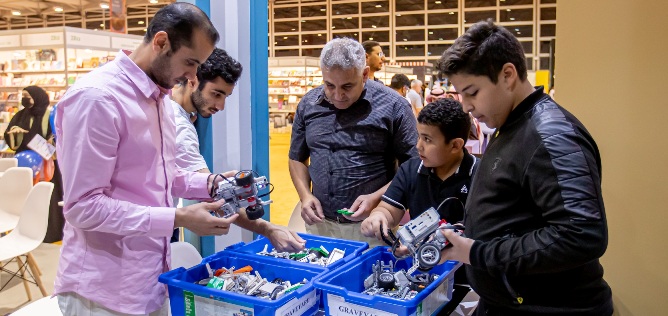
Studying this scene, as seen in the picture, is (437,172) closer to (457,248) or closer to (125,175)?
(457,248)

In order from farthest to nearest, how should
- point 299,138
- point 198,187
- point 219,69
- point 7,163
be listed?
point 7,163 < point 299,138 < point 219,69 < point 198,187

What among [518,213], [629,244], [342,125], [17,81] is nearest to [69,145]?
[518,213]

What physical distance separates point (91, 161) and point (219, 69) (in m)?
0.99

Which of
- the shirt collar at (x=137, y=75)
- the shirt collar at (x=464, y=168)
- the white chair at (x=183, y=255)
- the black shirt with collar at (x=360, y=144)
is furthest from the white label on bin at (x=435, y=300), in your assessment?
the white chair at (x=183, y=255)

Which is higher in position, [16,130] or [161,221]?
[16,130]

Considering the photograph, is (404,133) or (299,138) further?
(299,138)

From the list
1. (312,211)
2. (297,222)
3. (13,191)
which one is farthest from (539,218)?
(13,191)

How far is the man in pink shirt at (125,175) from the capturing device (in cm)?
141

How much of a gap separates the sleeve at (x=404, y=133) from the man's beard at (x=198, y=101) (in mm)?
884

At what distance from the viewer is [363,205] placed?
2.33 m

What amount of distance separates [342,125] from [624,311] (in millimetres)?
2090

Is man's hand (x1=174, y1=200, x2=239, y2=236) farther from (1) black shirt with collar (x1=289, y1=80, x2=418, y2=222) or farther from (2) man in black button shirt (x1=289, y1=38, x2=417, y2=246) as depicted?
(1) black shirt with collar (x1=289, y1=80, x2=418, y2=222)

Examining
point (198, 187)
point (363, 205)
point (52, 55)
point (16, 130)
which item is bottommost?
point (363, 205)

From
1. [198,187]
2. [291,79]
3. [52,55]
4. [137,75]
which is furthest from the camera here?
[291,79]
